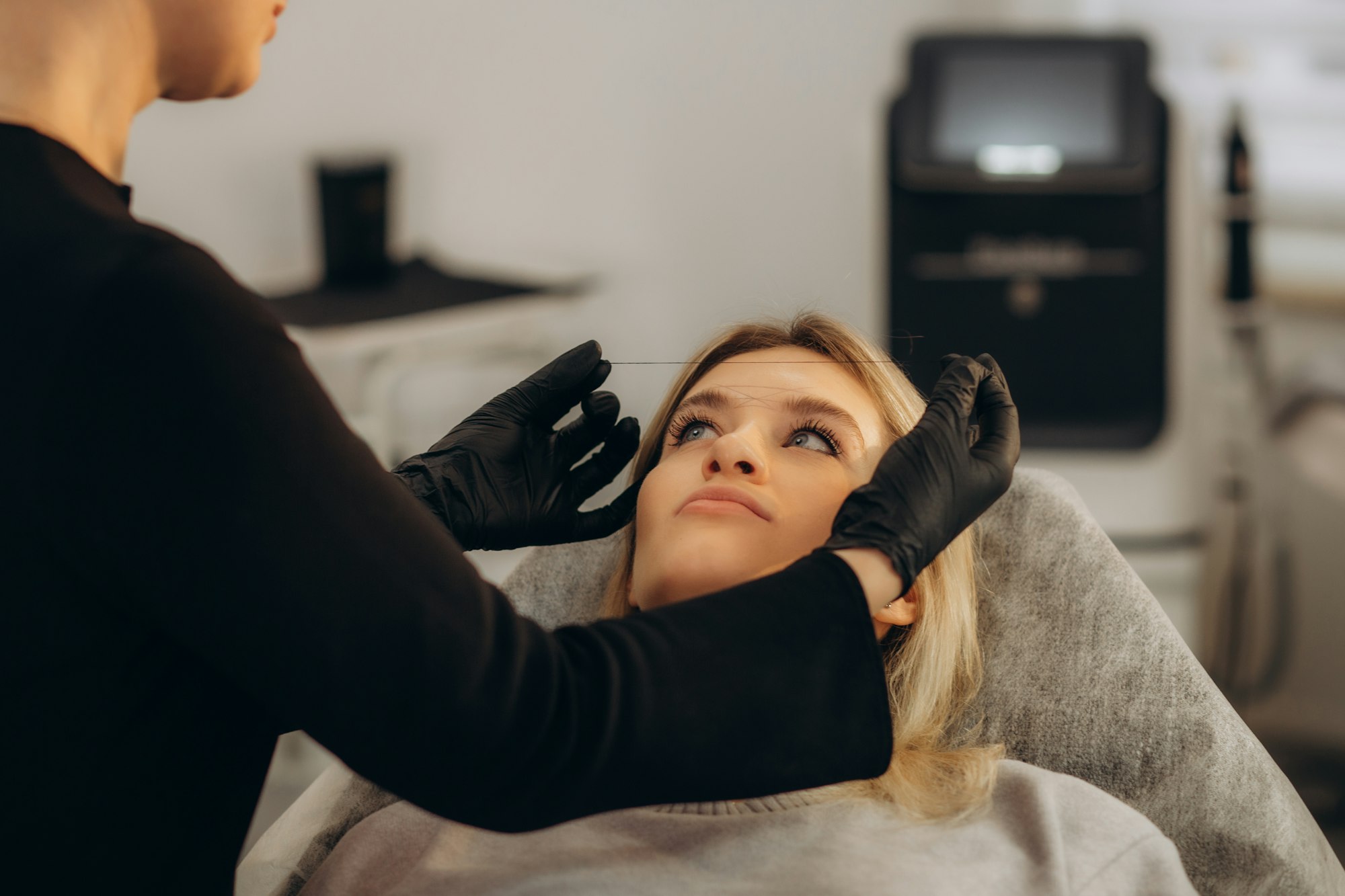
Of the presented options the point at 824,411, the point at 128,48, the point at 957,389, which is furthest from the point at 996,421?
the point at 128,48

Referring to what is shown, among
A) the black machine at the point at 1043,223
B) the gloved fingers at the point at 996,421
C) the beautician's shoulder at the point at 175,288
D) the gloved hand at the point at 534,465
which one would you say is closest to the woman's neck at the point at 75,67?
the beautician's shoulder at the point at 175,288

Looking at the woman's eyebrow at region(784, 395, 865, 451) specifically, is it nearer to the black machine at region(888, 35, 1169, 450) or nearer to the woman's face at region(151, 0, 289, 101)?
the woman's face at region(151, 0, 289, 101)

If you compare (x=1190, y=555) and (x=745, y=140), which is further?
(x=745, y=140)

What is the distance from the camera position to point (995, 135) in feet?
5.75

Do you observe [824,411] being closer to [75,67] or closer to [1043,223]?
[75,67]

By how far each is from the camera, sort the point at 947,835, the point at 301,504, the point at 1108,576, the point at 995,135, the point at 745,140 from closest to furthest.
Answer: the point at 301,504 < the point at 947,835 < the point at 1108,576 < the point at 995,135 < the point at 745,140

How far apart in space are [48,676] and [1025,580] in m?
0.71

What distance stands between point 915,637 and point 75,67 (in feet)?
2.18

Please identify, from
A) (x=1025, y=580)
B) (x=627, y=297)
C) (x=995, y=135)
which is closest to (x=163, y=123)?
(x=627, y=297)

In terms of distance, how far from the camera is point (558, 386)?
0.93 meters

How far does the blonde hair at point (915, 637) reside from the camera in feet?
2.79

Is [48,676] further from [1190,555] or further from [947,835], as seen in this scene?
[1190,555]

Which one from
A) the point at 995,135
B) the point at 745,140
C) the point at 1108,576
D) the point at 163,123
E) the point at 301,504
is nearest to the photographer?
the point at 301,504

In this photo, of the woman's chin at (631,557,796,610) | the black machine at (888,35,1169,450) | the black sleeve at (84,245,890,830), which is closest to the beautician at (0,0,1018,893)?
the black sleeve at (84,245,890,830)
